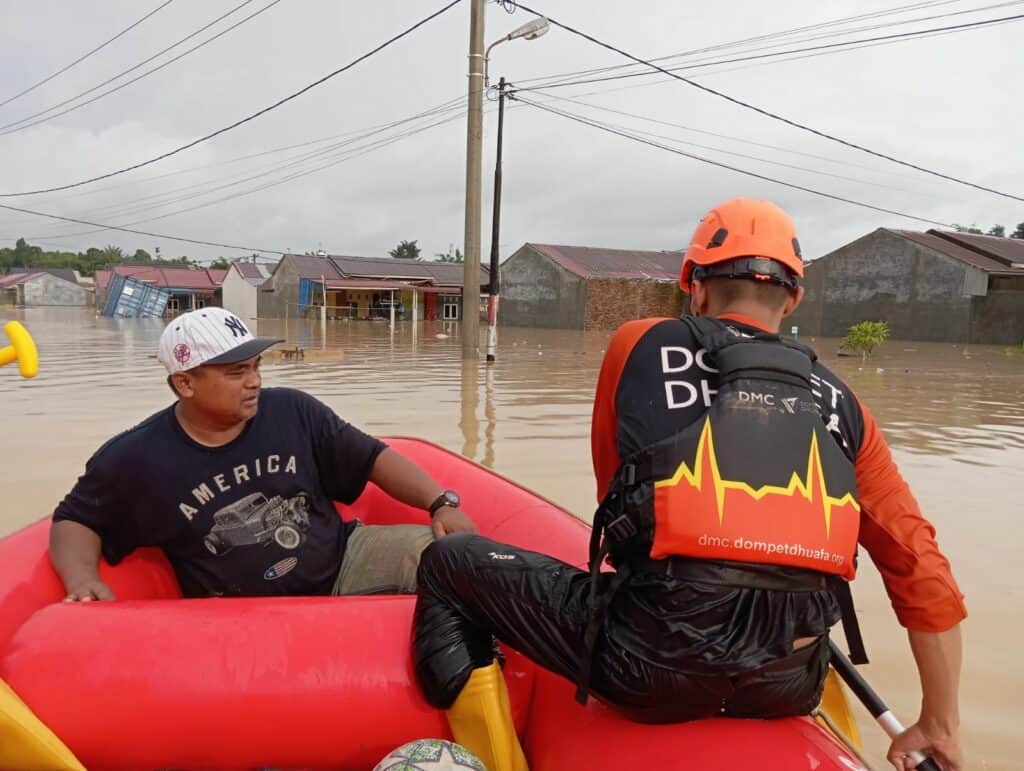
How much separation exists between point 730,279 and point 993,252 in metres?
28.0

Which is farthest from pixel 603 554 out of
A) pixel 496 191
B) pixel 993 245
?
pixel 993 245

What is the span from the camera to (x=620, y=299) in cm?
3023

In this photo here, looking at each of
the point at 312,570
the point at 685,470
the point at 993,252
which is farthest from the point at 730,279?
the point at 993,252

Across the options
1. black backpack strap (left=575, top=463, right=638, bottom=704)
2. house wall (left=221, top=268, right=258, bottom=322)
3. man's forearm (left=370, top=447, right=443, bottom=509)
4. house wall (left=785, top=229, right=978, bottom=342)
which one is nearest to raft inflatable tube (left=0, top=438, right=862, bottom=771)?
black backpack strap (left=575, top=463, right=638, bottom=704)

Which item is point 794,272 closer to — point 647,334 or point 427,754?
point 647,334

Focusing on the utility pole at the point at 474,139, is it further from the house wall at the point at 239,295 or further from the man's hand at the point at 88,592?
the house wall at the point at 239,295

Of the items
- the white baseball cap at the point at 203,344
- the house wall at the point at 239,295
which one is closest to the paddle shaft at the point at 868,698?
the white baseball cap at the point at 203,344

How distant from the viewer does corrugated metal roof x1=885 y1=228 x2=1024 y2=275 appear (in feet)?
74.5

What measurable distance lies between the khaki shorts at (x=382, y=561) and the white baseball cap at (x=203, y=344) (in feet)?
2.18

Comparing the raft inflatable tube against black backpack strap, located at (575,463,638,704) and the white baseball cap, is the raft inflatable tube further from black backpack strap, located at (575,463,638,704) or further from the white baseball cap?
the white baseball cap

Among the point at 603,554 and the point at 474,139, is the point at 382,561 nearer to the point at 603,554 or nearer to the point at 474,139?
the point at 603,554

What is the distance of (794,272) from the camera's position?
5.02ft

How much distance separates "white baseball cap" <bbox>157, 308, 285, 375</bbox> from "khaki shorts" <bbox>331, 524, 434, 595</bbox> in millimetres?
665

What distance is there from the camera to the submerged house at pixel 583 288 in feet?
98.9
